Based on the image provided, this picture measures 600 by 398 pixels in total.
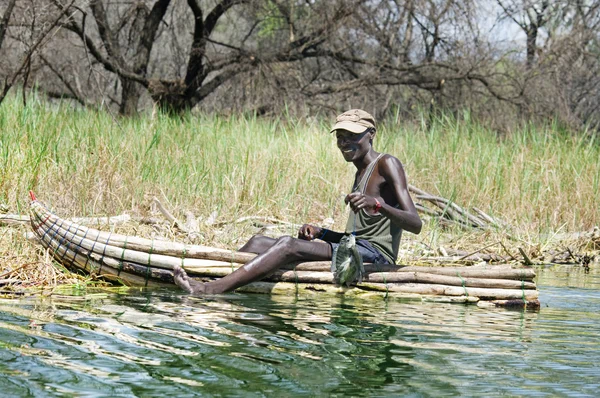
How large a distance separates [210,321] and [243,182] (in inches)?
160

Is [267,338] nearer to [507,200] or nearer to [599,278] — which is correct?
[599,278]

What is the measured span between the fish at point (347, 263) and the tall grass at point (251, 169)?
2.69 metres

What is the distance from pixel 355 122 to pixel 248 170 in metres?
3.42

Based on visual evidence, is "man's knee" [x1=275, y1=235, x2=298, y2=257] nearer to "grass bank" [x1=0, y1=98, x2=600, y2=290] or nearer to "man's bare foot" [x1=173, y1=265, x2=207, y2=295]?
"man's bare foot" [x1=173, y1=265, x2=207, y2=295]

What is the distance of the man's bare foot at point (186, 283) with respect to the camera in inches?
229

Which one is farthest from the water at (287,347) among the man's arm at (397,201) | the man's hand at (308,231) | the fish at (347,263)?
the man's arm at (397,201)

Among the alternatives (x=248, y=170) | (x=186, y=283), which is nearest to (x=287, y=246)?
(x=186, y=283)

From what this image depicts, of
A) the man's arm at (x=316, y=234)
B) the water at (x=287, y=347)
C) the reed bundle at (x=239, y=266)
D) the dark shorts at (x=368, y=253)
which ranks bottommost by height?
the water at (x=287, y=347)

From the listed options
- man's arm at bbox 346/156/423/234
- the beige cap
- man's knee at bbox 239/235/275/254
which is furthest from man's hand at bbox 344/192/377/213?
man's knee at bbox 239/235/275/254

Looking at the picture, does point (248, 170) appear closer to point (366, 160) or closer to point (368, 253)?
point (366, 160)

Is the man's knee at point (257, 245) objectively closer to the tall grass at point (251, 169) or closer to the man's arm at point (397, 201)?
the man's arm at point (397, 201)

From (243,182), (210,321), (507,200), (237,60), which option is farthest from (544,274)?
(237,60)

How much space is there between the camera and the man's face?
5.89 meters

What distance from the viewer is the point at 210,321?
488 cm
